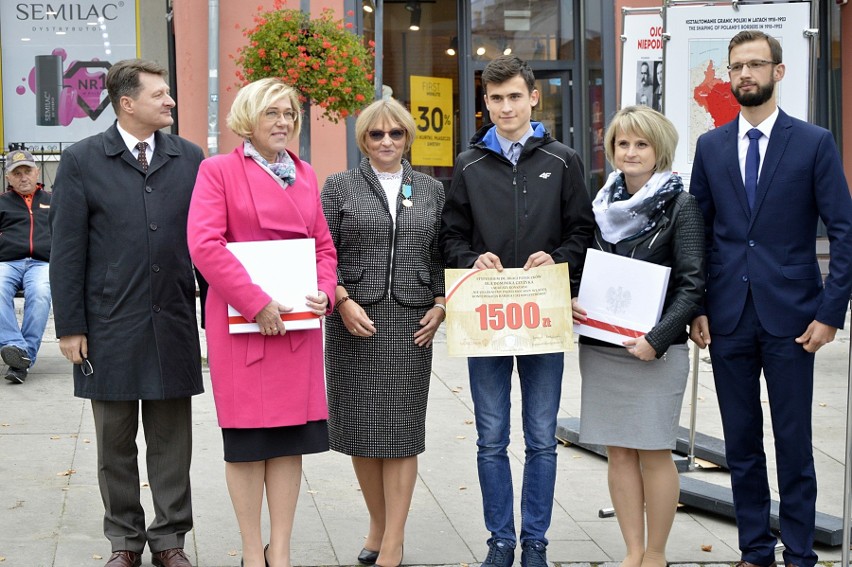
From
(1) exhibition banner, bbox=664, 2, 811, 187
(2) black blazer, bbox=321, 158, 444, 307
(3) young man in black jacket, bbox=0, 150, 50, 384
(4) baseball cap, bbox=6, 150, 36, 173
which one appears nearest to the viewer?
(2) black blazer, bbox=321, 158, 444, 307

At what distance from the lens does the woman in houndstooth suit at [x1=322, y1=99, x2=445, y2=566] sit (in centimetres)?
477

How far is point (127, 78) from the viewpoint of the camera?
466 centimetres

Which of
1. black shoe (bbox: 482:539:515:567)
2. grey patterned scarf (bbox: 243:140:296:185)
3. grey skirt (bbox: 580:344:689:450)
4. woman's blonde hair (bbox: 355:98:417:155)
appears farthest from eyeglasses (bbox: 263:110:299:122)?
black shoe (bbox: 482:539:515:567)

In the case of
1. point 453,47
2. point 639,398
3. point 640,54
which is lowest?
point 639,398

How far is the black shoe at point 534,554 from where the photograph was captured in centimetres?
467

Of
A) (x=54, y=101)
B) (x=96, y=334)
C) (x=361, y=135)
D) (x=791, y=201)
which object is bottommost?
(x=96, y=334)

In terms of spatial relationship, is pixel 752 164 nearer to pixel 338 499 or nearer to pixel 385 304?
pixel 385 304

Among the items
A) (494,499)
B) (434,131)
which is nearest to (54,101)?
(434,131)

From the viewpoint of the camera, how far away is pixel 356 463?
16.2 feet

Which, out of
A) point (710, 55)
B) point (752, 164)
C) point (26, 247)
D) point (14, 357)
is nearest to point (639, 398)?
point (752, 164)

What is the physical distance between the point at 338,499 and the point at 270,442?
1.42 metres

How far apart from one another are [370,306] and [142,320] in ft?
3.07

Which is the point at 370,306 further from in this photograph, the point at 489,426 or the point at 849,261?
the point at 849,261

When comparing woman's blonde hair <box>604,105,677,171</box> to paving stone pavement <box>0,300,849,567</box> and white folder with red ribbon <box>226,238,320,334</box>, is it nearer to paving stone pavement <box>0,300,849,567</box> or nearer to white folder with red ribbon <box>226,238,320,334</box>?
white folder with red ribbon <box>226,238,320,334</box>
